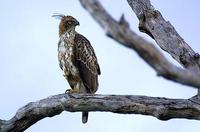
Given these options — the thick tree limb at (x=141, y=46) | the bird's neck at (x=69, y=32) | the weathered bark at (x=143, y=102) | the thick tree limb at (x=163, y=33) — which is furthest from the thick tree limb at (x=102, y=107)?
the thick tree limb at (x=141, y=46)

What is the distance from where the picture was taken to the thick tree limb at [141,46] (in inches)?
88.4

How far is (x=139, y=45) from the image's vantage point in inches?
90.7

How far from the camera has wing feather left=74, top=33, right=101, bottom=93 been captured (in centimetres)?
855

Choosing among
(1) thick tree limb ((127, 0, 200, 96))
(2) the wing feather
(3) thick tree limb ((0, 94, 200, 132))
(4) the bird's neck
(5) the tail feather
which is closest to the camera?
(3) thick tree limb ((0, 94, 200, 132))

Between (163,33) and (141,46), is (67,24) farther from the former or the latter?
(141,46)

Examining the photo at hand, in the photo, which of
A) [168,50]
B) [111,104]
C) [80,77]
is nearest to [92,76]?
[80,77]

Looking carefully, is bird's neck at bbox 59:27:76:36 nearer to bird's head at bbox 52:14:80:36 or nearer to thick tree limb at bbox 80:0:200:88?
bird's head at bbox 52:14:80:36

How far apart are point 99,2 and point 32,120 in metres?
4.17

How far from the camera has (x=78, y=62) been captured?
8750mm

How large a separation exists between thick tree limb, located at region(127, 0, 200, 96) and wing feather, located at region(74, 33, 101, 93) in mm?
1563

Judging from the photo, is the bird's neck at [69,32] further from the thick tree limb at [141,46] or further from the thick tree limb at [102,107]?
the thick tree limb at [141,46]

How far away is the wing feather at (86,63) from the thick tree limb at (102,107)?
6.93 feet

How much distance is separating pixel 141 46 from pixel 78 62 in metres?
6.48

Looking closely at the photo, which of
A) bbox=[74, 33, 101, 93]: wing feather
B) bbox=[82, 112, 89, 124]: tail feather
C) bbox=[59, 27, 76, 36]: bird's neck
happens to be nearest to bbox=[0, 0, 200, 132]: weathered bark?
bbox=[82, 112, 89, 124]: tail feather
